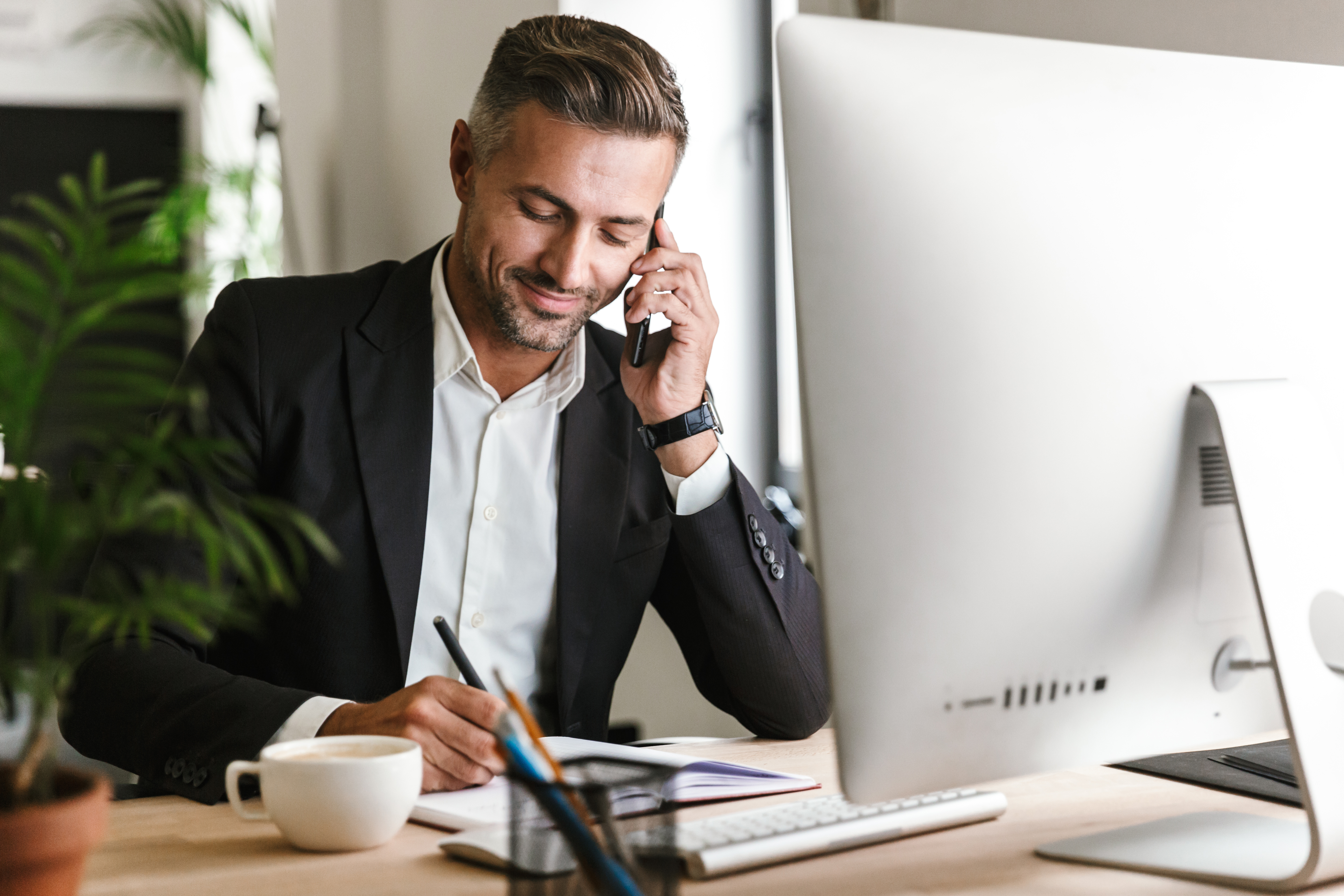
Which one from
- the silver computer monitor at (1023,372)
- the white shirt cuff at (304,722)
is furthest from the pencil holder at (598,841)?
the white shirt cuff at (304,722)

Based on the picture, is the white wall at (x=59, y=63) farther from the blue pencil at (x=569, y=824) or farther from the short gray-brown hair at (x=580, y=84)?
the blue pencil at (x=569, y=824)

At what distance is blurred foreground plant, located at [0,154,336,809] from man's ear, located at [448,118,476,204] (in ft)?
3.26

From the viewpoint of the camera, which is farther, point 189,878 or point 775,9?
point 775,9

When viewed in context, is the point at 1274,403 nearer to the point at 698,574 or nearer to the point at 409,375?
the point at 698,574

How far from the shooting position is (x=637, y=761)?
816 mm

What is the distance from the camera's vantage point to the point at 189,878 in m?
0.74

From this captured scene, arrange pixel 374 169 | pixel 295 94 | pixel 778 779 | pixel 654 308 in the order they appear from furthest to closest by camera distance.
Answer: pixel 295 94 < pixel 374 169 < pixel 654 308 < pixel 778 779

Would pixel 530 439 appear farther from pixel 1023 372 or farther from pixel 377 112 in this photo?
pixel 377 112

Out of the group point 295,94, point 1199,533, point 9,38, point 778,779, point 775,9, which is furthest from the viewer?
point 9,38

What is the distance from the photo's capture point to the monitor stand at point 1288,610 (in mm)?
702

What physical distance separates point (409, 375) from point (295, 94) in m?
1.78

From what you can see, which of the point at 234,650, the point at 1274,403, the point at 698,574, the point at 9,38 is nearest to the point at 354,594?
the point at 234,650

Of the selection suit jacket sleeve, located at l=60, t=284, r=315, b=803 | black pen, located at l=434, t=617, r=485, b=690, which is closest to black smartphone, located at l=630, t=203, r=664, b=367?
black pen, located at l=434, t=617, r=485, b=690

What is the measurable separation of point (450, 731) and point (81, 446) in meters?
0.45
